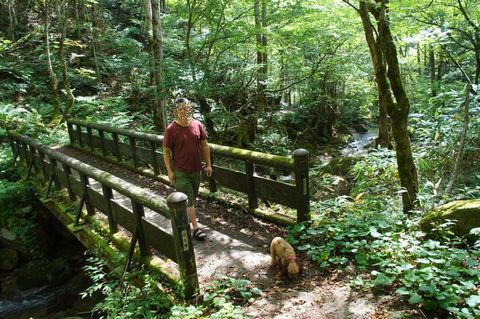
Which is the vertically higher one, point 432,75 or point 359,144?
point 432,75

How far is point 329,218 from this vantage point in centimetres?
536

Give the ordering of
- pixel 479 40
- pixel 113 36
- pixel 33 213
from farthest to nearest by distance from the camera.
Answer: pixel 113 36 < pixel 33 213 < pixel 479 40

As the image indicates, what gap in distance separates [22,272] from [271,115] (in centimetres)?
1127

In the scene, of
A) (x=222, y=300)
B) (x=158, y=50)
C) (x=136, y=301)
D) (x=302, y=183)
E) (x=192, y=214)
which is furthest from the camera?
(x=158, y=50)

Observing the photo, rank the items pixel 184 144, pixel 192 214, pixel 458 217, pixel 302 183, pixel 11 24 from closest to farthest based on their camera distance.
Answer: pixel 458 217 → pixel 184 144 → pixel 302 183 → pixel 192 214 → pixel 11 24

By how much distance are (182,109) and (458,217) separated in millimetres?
3563

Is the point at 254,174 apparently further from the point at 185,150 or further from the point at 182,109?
the point at 182,109

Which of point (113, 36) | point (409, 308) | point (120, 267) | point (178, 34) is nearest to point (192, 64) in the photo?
point (178, 34)

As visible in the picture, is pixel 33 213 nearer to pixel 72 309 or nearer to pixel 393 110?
pixel 72 309

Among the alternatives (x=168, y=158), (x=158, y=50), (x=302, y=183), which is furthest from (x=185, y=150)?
(x=158, y=50)

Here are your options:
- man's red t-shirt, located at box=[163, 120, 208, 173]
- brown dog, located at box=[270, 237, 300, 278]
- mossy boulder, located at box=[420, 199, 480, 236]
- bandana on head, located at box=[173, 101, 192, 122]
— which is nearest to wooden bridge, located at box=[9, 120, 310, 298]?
brown dog, located at box=[270, 237, 300, 278]

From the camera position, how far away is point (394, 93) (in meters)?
5.06

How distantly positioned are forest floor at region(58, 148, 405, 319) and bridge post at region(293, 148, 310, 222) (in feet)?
1.44

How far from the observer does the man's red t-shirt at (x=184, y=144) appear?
196 inches
